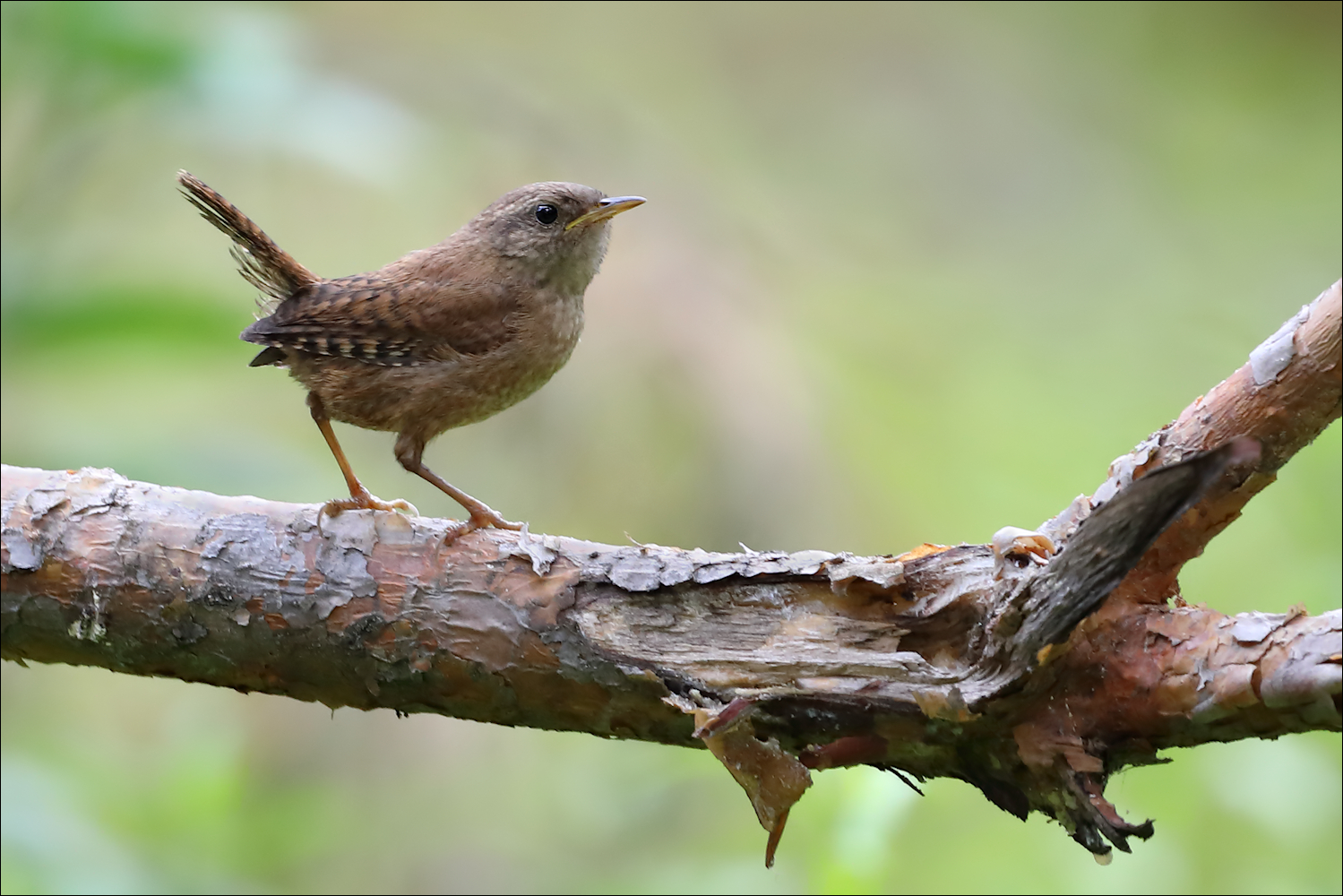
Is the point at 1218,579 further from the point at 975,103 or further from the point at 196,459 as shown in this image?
the point at 975,103

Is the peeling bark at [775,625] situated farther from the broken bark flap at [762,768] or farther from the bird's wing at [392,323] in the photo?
the bird's wing at [392,323]

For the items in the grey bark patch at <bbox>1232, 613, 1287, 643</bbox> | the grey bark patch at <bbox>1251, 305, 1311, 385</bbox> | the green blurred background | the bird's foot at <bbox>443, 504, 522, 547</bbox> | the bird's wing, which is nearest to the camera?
the grey bark patch at <bbox>1232, 613, 1287, 643</bbox>

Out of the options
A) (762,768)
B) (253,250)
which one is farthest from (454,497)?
(762,768)

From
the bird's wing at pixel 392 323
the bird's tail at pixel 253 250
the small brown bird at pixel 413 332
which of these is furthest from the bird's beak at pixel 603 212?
the bird's tail at pixel 253 250

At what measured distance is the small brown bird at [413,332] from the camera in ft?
9.94

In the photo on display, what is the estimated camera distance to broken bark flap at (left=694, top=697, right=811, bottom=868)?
2.03 meters

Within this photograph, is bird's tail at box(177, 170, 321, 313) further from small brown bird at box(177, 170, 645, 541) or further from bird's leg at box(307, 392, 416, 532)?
bird's leg at box(307, 392, 416, 532)

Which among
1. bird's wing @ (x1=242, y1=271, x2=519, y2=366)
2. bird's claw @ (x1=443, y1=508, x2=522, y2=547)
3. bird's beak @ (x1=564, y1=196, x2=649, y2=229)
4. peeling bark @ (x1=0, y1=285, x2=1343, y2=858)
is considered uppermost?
bird's beak @ (x1=564, y1=196, x2=649, y2=229)

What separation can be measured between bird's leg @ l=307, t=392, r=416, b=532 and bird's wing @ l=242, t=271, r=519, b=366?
0.58ft

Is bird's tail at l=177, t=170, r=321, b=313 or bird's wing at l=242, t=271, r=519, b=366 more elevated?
bird's tail at l=177, t=170, r=321, b=313

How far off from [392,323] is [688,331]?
2865 mm

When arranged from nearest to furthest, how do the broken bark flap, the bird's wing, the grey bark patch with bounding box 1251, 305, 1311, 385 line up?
the grey bark patch with bounding box 1251, 305, 1311, 385, the broken bark flap, the bird's wing

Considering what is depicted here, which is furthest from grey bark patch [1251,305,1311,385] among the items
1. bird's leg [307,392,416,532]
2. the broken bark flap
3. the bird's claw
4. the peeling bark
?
bird's leg [307,392,416,532]

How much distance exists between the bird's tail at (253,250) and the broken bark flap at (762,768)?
1.85 m
